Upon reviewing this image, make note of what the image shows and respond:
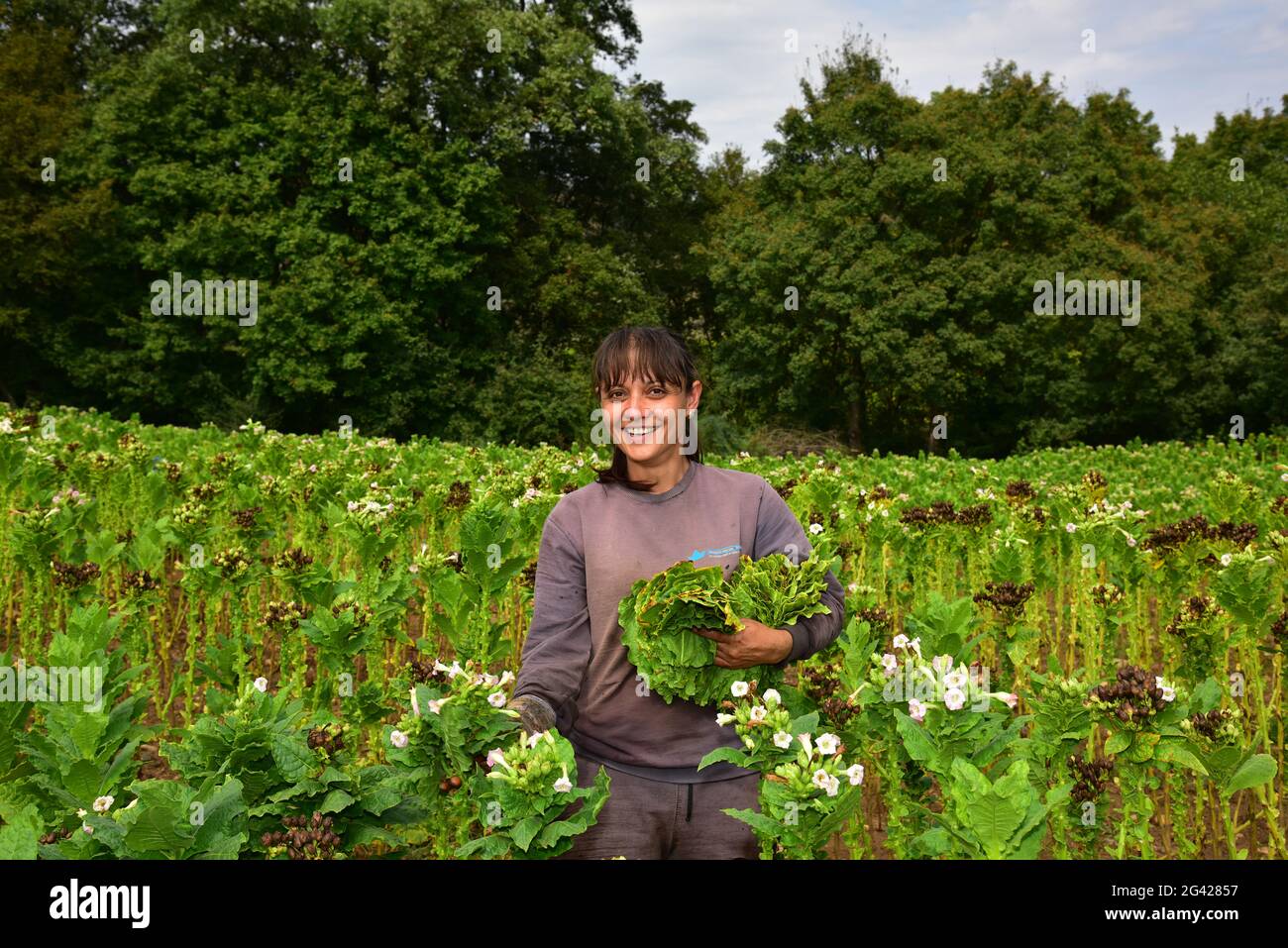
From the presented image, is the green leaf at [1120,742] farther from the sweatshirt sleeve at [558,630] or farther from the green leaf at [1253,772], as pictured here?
the sweatshirt sleeve at [558,630]

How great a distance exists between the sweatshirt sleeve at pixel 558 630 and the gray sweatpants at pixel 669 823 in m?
0.30

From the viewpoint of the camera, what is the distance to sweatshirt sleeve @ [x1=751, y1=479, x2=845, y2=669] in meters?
2.45

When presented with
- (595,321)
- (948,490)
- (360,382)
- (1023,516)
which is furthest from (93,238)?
(1023,516)

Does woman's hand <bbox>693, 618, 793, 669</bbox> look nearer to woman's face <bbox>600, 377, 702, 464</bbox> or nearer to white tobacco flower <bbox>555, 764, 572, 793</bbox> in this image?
white tobacco flower <bbox>555, 764, 572, 793</bbox>

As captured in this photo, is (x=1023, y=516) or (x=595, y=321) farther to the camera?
(x=595, y=321)

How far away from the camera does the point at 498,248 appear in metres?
31.1

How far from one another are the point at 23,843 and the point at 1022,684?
541 cm

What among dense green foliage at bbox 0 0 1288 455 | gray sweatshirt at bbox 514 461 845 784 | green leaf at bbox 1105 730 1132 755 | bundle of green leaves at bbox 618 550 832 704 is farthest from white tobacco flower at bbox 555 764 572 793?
dense green foliage at bbox 0 0 1288 455

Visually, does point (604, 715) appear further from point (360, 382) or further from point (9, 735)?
point (360, 382)

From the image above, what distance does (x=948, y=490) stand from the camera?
927 centimetres

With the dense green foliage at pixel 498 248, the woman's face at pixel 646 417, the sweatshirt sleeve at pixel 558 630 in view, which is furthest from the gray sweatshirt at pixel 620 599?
the dense green foliage at pixel 498 248

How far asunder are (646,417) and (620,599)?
55 cm

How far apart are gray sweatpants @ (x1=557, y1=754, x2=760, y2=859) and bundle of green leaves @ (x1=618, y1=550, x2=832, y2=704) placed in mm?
433

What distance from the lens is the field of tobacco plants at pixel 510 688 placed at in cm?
199
